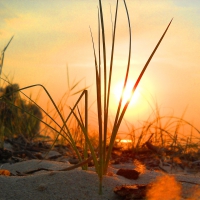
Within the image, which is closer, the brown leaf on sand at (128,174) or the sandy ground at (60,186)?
the sandy ground at (60,186)

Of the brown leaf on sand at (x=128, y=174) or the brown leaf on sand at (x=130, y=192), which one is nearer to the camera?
the brown leaf on sand at (x=130, y=192)

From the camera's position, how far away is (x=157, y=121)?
3.45 metres

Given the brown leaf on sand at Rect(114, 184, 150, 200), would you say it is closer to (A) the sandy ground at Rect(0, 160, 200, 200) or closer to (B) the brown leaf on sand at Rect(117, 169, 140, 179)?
(A) the sandy ground at Rect(0, 160, 200, 200)

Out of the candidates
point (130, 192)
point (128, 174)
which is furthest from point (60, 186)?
point (128, 174)

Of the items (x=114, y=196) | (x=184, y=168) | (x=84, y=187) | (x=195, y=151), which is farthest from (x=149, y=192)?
(x=195, y=151)

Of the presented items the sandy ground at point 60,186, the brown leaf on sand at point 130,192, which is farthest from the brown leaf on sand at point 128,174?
the brown leaf on sand at point 130,192

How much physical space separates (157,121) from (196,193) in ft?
5.82

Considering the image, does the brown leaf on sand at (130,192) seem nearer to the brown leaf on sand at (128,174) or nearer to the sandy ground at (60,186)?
the sandy ground at (60,186)

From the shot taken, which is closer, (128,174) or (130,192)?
(130,192)

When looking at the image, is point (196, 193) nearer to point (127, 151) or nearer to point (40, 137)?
point (127, 151)

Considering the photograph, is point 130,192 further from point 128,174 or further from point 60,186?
point 128,174

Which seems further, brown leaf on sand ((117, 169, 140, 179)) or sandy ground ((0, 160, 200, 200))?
brown leaf on sand ((117, 169, 140, 179))

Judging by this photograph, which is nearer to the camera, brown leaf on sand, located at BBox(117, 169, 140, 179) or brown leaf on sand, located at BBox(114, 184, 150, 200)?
brown leaf on sand, located at BBox(114, 184, 150, 200)

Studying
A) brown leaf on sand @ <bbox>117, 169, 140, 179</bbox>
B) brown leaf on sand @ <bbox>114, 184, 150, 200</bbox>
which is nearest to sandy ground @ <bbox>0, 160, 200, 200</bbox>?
brown leaf on sand @ <bbox>114, 184, 150, 200</bbox>
